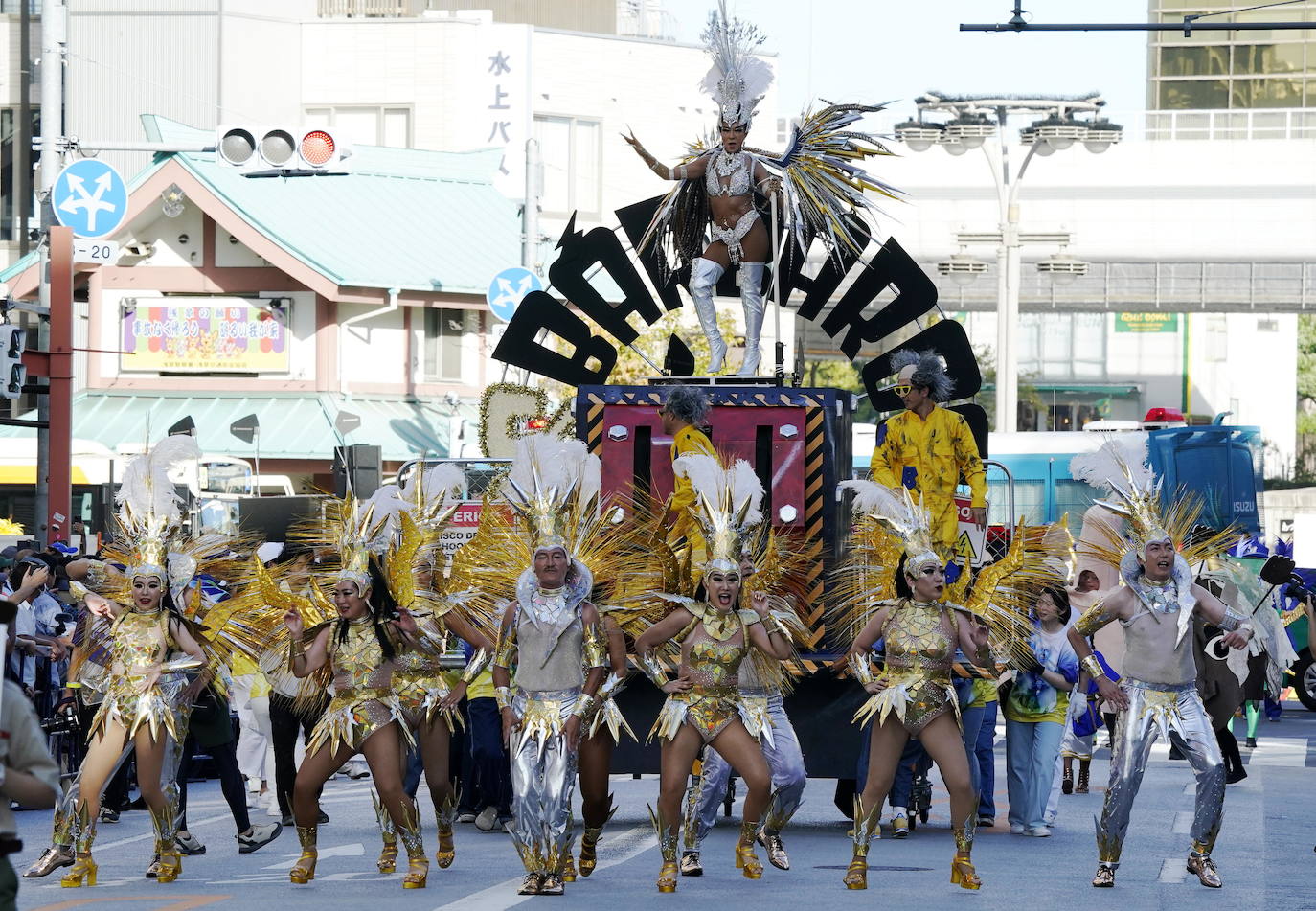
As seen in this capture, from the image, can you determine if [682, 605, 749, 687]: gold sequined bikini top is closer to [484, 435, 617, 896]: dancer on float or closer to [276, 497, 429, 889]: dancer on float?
[484, 435, 617, 896]: dancer on float

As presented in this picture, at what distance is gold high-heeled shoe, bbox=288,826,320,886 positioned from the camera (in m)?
11.1

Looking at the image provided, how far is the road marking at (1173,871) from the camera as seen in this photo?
38.0 feet

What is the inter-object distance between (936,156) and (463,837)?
133 feet

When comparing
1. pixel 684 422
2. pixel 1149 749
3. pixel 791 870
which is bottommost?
pixel 791 870

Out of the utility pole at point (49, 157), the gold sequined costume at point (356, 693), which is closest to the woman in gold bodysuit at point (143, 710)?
the gold sequined costume at point (356, 693)

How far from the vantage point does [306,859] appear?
1114 cm

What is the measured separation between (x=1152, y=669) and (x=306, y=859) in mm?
4315

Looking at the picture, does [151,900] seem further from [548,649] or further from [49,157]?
[49,157]

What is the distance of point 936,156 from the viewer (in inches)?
2072

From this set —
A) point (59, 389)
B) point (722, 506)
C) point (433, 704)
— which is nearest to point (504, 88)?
point (59, 389)

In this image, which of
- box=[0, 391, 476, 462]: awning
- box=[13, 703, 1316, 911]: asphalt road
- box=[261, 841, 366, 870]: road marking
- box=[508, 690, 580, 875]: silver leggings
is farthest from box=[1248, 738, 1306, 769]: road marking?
box=[0, 391, 476, 462]: awning

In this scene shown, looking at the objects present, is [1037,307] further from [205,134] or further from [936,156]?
[205,134]

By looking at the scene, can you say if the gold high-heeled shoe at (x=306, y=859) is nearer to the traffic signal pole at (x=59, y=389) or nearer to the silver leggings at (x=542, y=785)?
the silver leggings at (x=542, y=785)

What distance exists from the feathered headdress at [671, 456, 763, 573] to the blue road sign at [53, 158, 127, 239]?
35.8 feet
